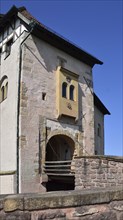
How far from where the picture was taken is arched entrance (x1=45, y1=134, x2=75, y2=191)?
15277 millimetres

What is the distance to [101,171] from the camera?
11.3 m

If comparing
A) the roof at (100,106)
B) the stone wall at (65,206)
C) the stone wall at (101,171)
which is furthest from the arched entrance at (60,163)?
the stone wall at (65,206)

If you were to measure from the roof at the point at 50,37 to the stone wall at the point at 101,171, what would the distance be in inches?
325

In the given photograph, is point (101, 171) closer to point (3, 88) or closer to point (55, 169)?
point (55, 169)

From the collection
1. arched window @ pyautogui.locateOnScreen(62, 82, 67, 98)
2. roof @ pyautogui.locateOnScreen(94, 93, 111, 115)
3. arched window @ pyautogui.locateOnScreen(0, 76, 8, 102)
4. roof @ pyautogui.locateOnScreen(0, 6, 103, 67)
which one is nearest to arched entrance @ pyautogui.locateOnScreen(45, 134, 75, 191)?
arched window @ pyautogui.locateOnScreen(62, 82, 67, 98)

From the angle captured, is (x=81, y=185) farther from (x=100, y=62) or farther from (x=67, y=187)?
(x=100, y=62)

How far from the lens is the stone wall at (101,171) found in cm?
1105

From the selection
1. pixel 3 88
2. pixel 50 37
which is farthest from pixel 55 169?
pixel 50 37

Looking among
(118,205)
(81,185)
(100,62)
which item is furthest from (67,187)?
(118,205)

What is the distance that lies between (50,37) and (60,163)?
23.9 feet

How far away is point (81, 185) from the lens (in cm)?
1211

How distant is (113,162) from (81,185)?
183cm

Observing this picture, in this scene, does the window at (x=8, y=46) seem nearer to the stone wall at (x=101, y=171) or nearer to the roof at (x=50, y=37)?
the roof at (x=50, y=37)

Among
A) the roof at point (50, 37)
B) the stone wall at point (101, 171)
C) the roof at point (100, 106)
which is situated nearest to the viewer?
the stone wall at point (101, 171)
